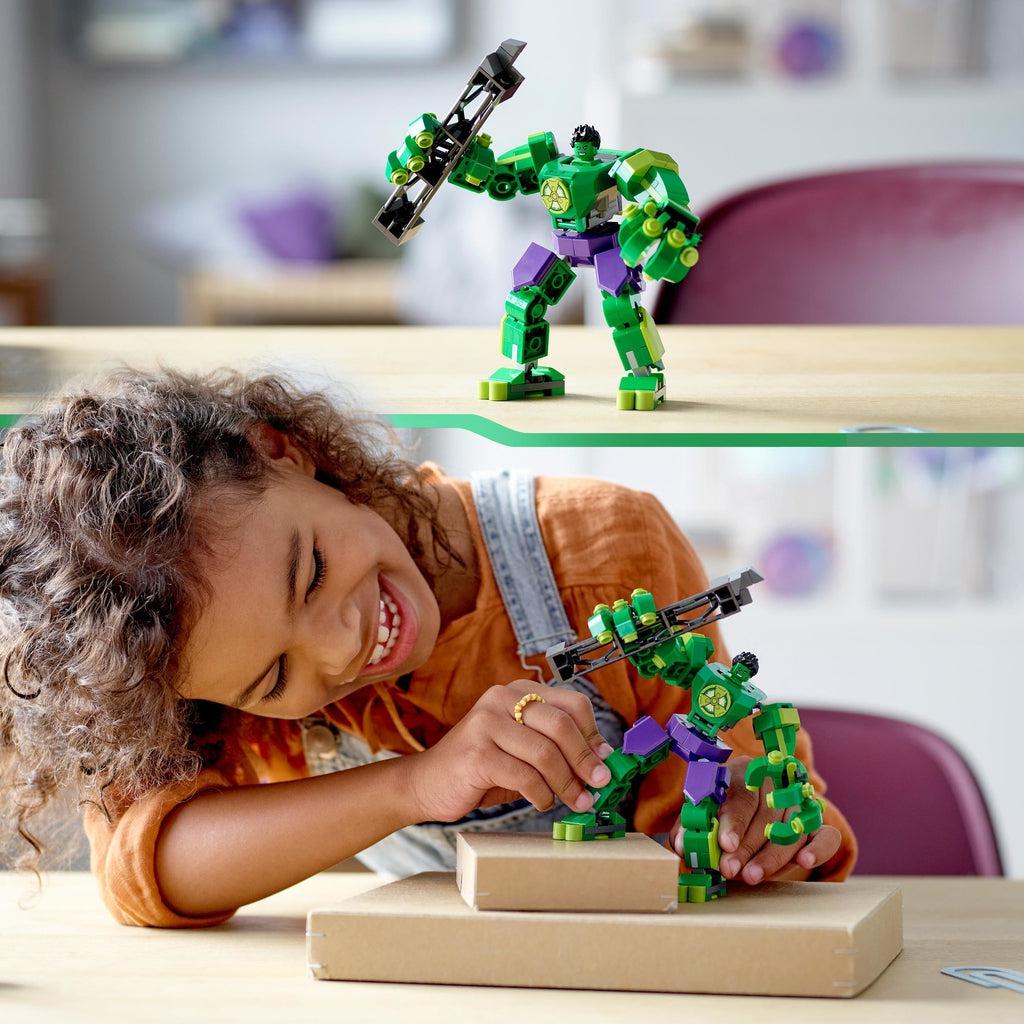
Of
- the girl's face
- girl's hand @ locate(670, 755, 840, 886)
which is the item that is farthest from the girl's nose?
girl's hand @ locate(670, 755, 840, 886)

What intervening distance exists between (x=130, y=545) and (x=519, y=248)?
2.93 meters

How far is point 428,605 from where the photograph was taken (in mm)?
968

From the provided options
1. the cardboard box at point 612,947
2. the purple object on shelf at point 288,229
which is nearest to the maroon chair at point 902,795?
the cardboard box at point 612,947

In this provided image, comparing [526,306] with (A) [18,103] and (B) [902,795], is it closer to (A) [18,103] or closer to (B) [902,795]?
(B) [902,795]

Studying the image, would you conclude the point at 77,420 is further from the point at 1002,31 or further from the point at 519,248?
the point at 519,248

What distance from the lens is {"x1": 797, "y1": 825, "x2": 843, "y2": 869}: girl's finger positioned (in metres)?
0.89

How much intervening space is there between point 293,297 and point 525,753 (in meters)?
3.47

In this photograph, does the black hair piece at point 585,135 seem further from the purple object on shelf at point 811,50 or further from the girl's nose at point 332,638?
the purple object on shelf at point 811,50

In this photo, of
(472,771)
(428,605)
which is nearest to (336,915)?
(472,771)

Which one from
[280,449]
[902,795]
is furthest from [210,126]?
[280,449]

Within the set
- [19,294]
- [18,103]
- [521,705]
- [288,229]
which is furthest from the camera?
[18,103]

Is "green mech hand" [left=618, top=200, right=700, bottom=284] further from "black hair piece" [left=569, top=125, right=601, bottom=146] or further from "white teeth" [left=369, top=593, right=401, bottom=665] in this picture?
"white teeth" [left=369, top=593, right=401, bottom=665]

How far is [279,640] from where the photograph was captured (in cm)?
87

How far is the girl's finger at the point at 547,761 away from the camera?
0.85 meters
